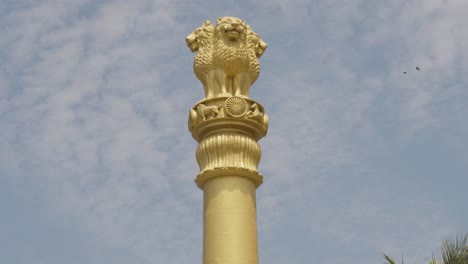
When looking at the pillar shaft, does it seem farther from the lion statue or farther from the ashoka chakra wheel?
the lion statue

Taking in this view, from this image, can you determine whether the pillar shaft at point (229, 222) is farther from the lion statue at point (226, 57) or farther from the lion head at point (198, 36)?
the lion head at point (198, 36)

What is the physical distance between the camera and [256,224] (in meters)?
13.6

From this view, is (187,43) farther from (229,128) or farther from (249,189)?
(249,189)

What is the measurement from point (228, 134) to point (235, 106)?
20.6 inches

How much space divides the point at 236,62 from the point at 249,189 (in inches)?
98.9

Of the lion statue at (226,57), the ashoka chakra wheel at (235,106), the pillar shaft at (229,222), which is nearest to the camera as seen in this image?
the pillar shaft at (229,222)

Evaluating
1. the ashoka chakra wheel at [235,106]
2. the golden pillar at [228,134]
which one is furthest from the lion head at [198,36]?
the ashoka chakra wheel at [235,106]

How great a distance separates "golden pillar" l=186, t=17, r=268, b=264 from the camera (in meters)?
13.1

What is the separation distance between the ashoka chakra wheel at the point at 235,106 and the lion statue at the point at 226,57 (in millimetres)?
368

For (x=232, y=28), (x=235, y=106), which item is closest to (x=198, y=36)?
(x=232, y=28)

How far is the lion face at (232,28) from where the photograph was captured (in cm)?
1495

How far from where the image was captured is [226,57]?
14750 mm

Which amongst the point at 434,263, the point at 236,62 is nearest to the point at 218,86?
the point at 236,62

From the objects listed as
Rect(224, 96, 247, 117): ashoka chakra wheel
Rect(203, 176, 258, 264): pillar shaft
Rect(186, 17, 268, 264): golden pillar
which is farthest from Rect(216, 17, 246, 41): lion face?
Rect(203, 176, 258, 264): pillar shaft
